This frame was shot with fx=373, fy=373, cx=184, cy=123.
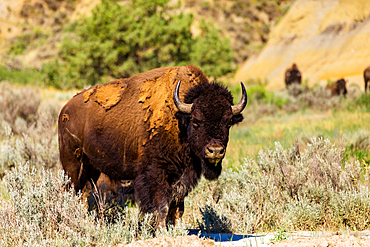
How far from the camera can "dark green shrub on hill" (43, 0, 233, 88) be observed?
26250mm

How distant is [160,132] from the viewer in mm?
4785

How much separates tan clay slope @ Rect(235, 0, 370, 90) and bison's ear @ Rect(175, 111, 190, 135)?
21802 mm

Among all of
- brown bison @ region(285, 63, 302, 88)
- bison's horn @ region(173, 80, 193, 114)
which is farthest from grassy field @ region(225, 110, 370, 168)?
brown bison @ region(285, 63, 302, 88)

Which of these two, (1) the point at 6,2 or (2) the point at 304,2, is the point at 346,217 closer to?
(2) the point at 304,2

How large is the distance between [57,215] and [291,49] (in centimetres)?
3451

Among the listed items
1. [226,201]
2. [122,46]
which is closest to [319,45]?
[122,46]

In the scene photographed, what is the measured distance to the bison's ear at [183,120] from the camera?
4680 mm

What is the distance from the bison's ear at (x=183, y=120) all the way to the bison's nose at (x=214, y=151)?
543 millimetres

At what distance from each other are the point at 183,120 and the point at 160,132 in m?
0.35

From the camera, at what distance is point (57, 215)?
468 centimetres

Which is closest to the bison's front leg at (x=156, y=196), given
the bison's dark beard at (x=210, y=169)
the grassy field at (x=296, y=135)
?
the bison's dark beard at (x=210, y=169)

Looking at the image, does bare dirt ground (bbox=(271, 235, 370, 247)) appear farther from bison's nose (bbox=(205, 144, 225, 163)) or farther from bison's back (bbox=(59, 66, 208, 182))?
bison's back (bbox=(59, 66, 208, 182))

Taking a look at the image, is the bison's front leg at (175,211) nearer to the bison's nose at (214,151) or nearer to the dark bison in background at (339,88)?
the bison's nose at (214,151)

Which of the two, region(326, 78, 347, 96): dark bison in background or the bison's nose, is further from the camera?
region(326, 78, 347, 96): dark bison in background
